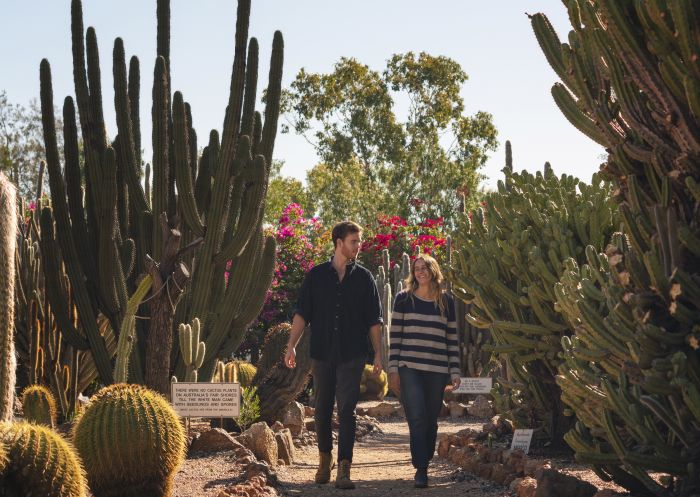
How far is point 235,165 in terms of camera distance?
368 inches

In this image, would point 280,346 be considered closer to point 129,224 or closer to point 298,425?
point 298,425

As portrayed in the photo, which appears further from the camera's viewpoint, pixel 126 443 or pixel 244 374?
pixel 244 374

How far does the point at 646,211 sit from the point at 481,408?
30.1 feet

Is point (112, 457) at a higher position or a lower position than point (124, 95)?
lower

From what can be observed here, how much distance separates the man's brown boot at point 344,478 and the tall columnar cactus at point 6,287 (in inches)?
112

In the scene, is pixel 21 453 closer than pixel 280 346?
Yes

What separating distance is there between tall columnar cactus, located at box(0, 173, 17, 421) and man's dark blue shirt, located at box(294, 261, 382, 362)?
2780mm

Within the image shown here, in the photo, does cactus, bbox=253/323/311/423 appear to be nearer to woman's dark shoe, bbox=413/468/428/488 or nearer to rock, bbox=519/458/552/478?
woman's dark shoe, bbox=413/468/428/488

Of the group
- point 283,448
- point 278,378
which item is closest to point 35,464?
point 283,448

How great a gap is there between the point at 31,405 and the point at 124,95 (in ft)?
9.38

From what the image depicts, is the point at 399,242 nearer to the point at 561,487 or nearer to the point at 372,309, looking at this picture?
the point at 372,309

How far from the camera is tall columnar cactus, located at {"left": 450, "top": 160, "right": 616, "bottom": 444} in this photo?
7.73 m

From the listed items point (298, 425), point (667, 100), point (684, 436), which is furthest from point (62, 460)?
point (298, 425)

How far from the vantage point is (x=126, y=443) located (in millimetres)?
5781
